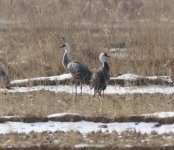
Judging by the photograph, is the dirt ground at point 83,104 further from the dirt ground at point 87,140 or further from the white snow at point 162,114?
the dirt ground at point 87,140

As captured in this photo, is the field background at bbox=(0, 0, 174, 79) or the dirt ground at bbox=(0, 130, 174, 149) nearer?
the dirt ground at bbox=(0, 130, 174, 149)

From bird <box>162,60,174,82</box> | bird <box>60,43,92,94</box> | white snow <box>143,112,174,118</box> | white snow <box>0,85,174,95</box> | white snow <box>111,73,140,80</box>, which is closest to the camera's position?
white snow <box>143,112,174,118</box>

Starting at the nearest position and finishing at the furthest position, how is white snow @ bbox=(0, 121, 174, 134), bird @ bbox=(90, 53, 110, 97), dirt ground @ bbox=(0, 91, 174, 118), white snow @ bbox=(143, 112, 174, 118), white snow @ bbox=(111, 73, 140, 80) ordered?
white snow @ bbox=(0, 121, 174, 134) < white snow @ bbox=(143, 112, 174, 118) < dirt ground @ bbox=(0, 91, 174, 118) < bird @ bbox=(90, 53, 110, 97) < white snow @ bbox=(111, 73, 140, 80)

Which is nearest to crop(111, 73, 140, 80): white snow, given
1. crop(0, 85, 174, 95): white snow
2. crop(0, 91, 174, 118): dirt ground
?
crop(0, 85, 174, 95): white snow

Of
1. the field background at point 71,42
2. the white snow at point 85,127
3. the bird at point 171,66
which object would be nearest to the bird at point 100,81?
the bird at point 171,66

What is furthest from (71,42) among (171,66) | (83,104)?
(83,104)

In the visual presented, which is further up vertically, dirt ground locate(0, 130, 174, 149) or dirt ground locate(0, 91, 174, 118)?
dirt ground locate(0, 130, 174, 149)

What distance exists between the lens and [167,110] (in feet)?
37.2

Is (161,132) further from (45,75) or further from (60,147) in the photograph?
(45,75)

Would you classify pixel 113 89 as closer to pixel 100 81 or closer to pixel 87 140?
pixel 100 81

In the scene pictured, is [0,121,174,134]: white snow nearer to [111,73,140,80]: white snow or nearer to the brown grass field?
the brown grass field

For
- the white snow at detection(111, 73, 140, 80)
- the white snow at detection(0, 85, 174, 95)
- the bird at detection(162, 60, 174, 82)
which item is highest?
the bird at detection(162, 60, 174, 82)

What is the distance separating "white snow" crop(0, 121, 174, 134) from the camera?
9.91 meters

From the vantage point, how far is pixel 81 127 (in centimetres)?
1012
